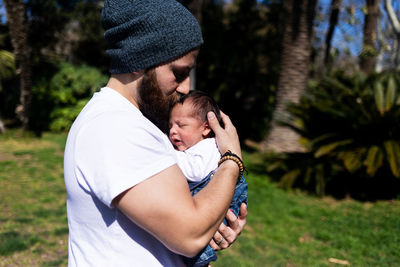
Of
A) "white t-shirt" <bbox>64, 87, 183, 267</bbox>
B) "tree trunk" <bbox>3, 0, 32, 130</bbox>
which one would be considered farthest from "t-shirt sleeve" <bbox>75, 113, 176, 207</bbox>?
"tree trunk" <bbox>3, 0, 32, 130</bbox>

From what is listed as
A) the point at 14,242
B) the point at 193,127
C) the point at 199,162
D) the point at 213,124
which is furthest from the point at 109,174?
the point at 14,242

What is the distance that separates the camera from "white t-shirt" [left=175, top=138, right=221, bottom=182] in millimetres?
1808

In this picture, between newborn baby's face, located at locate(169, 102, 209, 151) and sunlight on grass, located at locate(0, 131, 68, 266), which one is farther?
sunlight on grass, located at locate(0, 131, 68, 266)

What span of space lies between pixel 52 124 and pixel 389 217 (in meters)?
11.9

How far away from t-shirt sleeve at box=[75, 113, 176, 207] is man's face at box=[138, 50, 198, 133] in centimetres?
21

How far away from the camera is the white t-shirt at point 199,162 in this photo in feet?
5.93

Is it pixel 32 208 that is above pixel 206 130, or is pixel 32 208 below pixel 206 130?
below

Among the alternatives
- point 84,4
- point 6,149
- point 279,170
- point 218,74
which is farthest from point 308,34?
point 84,4

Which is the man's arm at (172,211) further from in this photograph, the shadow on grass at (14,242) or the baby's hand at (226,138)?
the shadow on grass at (14,242)

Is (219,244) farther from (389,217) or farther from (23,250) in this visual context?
(389,217)

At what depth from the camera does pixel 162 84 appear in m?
1.49

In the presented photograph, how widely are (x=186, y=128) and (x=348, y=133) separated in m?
5.51

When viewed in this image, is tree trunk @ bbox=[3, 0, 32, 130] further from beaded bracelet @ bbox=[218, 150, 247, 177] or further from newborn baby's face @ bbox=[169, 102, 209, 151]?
beaded bracelet @ bbox=[218, 150, 247, 177]

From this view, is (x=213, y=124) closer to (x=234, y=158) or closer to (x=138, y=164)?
(x=234, y=158)
